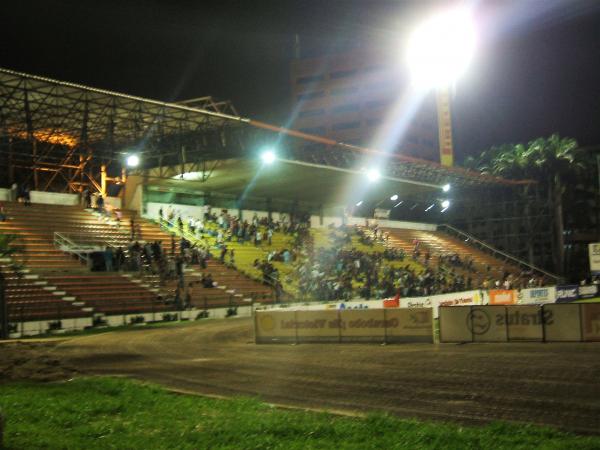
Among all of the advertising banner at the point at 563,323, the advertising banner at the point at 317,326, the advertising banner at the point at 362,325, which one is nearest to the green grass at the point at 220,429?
the advertising banner at the point at 362,325

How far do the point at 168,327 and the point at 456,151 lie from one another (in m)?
74.2

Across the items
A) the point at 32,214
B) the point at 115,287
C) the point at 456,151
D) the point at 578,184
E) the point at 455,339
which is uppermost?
the point at 456,151

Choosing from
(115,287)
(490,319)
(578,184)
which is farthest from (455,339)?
(578,184)

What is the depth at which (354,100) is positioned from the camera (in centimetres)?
10494

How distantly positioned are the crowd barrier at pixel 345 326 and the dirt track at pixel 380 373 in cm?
73

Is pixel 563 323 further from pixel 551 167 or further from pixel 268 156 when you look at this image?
pixel 551 167

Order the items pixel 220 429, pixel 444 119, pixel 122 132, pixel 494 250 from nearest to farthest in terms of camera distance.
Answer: pixel 220 429 < pixel 122 132 < pixel 494 250 < pixel 444 119

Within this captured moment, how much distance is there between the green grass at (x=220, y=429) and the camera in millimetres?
7332

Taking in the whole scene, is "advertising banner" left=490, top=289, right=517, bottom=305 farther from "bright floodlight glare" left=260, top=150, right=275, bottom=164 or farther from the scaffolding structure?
"bright floodlight glare" left=260, top=150, right=275, bottom=164

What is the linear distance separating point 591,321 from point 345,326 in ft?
22.6

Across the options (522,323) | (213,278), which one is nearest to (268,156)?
(213,278)

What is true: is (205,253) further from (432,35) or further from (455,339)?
(432,35)

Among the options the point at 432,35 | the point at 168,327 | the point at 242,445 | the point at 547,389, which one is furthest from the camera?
the point at 432,35

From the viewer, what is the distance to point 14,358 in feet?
50.7
